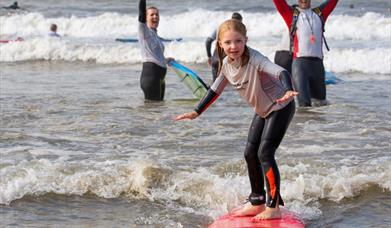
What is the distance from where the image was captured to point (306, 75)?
10.9 meters

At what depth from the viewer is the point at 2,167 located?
790cm

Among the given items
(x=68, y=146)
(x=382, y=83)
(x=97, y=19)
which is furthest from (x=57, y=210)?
(x=97, y=19)

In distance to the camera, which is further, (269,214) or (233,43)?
(269,214)

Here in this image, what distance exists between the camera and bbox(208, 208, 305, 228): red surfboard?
570 centimetres

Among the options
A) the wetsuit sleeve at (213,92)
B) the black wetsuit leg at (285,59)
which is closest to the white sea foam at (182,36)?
the black wetsuit leg at (285,59)

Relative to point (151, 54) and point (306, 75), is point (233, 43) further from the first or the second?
point (151, 54)

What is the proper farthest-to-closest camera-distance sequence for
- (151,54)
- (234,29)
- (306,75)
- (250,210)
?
(151,54), (306,75), (250,210), (234,29)

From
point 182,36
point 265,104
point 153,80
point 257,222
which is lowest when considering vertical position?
point 182,36

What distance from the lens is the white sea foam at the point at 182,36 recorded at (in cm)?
1993

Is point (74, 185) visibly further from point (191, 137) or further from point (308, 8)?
point (308, 8)

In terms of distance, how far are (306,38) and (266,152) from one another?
522cm

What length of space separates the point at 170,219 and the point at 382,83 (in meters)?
10.1

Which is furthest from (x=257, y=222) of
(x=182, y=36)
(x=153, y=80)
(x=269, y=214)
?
(x=182, y=36)

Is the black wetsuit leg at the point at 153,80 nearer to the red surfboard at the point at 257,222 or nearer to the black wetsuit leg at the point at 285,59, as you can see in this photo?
the black wetsuit leg at the point at 285,59
